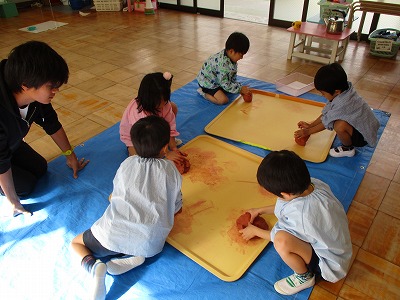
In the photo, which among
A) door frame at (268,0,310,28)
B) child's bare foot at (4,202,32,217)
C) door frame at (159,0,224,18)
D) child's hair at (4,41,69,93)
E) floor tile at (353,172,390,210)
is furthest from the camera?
door frame at (159,0,224,18)

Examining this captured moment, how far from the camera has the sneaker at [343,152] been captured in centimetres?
177

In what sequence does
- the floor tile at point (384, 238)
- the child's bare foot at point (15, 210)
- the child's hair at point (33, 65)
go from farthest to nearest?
1. the child's bare foot at point (15, 210)
2. the floor tile at point (384, 238)
3. the child's hair at point (33, 65)

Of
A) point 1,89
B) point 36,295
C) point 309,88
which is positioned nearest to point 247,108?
point 309,88

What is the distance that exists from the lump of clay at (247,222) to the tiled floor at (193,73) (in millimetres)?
298

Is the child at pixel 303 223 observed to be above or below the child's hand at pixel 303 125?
above

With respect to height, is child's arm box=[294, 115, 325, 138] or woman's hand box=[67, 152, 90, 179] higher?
child's arm box=[294, 115, 325, 138]

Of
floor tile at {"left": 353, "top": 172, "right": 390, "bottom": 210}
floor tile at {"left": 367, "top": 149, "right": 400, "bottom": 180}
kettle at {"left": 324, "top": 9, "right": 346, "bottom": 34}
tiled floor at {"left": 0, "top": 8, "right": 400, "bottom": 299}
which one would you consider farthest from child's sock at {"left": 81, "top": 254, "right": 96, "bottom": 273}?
kettle at {"left": 324, "top": 9, "right": 346, "bottom": 34}

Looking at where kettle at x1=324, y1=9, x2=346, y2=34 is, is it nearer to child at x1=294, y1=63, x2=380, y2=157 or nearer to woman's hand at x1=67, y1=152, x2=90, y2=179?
child at x1=294, y1=63, x2=380, y2=157

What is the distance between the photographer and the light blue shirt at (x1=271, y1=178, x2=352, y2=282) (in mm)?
1004

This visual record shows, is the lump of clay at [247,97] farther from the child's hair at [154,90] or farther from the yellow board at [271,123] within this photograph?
the child's hair at [154,90]

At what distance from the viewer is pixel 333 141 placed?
1.90 meters

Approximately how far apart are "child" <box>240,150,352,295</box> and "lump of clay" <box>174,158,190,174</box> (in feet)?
2.10

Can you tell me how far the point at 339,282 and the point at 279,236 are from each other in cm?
35

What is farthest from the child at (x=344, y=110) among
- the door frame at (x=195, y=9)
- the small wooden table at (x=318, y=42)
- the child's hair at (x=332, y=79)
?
the door frame at (x=195, y=9)
